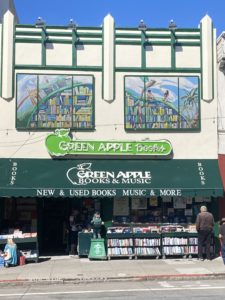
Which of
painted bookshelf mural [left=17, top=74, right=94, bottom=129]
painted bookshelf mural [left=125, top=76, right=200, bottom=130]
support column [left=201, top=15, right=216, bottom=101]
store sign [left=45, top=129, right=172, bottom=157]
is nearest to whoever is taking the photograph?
store sign [left=45, top=129, right=172, bottom=157]

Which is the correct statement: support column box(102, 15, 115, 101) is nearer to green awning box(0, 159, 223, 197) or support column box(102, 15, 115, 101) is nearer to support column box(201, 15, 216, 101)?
green awning box(0, 159, 223, 197)

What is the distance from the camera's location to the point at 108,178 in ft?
55.6

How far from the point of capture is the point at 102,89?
17.8 meters

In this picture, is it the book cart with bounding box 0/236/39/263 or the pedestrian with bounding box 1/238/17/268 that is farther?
the book cart with bounding box 0/236/39/263

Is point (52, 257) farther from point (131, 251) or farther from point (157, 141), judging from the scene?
point (157, 141)

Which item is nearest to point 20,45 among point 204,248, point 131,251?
point 131,251

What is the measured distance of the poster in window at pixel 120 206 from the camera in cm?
1780

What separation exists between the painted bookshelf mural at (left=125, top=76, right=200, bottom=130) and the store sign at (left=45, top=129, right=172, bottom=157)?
63cm

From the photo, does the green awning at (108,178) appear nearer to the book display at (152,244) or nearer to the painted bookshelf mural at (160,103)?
the painted bookshelf mural at (160,103)

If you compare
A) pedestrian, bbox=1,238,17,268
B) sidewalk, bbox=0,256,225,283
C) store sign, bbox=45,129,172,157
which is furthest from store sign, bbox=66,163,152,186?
pedestrian, bbox=1,238,17,268

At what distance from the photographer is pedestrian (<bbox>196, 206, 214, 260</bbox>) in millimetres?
16359

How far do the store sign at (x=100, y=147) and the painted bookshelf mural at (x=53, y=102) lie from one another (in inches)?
20.7

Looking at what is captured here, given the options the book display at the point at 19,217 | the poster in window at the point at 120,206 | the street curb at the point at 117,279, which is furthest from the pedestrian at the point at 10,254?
the poster in window at the point at 120,206

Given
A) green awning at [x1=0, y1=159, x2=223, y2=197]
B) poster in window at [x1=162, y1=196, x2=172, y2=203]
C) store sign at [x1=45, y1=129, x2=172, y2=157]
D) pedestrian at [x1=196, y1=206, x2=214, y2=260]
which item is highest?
store sign at [x1=45, y1=129, x2=172, y2=157]
